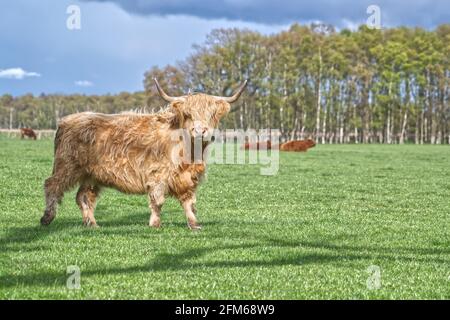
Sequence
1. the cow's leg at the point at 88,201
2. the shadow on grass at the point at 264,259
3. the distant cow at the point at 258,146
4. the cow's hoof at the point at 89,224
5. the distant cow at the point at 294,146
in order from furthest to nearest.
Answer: the distant cow at the point at 294,146, the distant cow at the point at 258,146, the cow's leg at the point at 88,201, the cow's hoof at the point at 89,224, the shadow on grass at the point at 264,259

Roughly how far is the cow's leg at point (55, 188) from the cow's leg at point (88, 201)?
1.32 feet

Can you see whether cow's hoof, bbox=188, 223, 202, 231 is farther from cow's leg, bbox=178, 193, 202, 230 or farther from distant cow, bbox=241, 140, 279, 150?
distant cow, bbox=241, 140, 279, 150

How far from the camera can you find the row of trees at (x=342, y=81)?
89625mm

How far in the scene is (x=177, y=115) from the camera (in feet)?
36.9

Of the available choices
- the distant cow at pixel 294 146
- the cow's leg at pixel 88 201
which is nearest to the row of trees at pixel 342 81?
the distant cow at pixel 294 146

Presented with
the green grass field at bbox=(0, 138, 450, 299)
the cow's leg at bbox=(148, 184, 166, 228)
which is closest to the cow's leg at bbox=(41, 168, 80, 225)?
the green grass field at bbox=(0, 138, 450, 299)

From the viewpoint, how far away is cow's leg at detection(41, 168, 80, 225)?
11.1 metres

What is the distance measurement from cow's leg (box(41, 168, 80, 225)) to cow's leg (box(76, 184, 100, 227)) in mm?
402

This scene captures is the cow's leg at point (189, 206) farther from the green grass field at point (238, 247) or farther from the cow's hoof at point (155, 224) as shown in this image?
the cow's hoof at point (155, 224)

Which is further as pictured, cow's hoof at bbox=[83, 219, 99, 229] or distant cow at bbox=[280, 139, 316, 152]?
distant cow at bbox=[280, 139, 316, 152]

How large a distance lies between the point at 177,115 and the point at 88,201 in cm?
223

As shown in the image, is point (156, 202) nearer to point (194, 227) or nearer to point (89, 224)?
point (194, 227)

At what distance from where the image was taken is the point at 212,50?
3223 inches
